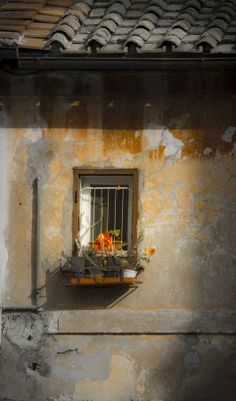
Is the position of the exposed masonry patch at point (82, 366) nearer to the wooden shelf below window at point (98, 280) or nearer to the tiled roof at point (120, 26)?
the wooden shelf below window at point (98, 280)

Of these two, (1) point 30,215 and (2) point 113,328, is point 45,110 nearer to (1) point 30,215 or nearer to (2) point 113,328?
(1) point 30,215

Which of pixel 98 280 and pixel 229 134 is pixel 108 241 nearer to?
pixel 98 280

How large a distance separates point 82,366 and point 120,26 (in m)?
3.96

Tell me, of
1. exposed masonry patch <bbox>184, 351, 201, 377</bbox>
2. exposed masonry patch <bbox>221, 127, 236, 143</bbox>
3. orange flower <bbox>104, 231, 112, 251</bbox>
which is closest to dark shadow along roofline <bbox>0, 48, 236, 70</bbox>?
exposed masonry patch <bbox>221, 127, 236, 143</bbox>

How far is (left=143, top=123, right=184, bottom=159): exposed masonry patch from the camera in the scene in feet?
39.7

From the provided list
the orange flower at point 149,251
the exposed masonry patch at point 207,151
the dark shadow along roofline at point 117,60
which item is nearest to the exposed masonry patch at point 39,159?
the dark shadow along roofline at point 117,60

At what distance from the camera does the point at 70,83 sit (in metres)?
12.2

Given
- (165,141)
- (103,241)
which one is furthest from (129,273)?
(165,141)

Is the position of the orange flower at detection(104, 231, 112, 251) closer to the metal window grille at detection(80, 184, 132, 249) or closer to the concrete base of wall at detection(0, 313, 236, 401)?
the metal window grille at detection(80, 184, 132, 249)

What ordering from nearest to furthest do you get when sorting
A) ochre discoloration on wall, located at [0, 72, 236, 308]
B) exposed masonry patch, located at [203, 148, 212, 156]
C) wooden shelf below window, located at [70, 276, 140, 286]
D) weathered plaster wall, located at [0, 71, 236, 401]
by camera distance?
wooden shelf below window, located at [70, 276, 140, 286], weathered plaster wall, located at [0, 71, 236, 401], ochre discoloration on wall, located at [0, 72, 236, 308], exposed masonry patch, located at [203, 148, 212, 156]

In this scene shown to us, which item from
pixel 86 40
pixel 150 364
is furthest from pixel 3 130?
pixel 150 364

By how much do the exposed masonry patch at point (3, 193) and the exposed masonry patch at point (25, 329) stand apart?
0.93 feet

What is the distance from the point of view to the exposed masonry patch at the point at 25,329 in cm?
1186

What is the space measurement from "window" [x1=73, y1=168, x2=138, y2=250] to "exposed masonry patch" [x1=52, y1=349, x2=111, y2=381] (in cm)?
130
